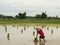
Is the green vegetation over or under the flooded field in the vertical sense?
under

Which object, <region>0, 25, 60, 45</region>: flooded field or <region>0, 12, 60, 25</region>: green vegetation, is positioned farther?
<region>0, 12, 60, 25</region>: green vegetation

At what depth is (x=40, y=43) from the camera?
70.2 ft

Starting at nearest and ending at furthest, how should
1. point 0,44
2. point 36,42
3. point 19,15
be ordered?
point 0,44 → point 36,42 → point 19,15

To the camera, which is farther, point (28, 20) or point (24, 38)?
point (28, 20)

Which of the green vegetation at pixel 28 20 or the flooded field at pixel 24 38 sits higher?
the flooded field at pixel 24 38

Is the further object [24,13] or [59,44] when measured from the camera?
[24,13]

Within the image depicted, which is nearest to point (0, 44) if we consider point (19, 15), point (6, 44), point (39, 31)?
point (6, 44)

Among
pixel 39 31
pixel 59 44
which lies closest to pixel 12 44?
pixel 39 31

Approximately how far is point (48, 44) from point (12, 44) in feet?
9.91

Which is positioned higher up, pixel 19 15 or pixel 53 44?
pixel 53 44

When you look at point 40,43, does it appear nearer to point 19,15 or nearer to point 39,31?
point 39,31

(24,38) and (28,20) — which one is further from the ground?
(24,38)

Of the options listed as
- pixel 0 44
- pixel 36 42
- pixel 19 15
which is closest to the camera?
pixel 0 44

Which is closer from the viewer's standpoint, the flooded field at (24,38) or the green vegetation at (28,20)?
the flooded field at (24,38)
